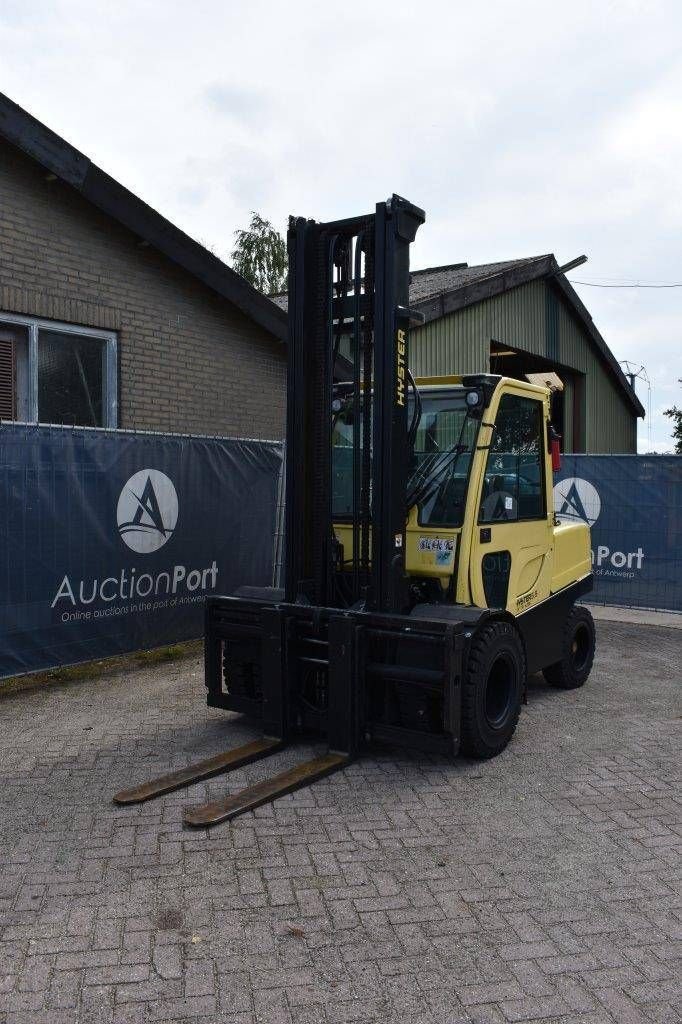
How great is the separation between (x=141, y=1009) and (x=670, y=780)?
363 cm

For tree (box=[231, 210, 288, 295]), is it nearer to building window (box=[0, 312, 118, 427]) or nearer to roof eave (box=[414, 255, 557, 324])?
roof eave (box=[414, 255, 557, 324])

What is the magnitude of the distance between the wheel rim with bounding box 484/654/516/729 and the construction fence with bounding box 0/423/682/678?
404cm

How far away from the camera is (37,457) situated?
751 centimetres

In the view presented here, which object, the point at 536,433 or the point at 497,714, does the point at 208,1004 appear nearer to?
the point at 497,714

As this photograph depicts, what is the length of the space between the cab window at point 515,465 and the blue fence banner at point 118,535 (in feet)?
12.9

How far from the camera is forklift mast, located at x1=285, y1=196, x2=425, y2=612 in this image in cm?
543

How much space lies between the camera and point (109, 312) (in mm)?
9523

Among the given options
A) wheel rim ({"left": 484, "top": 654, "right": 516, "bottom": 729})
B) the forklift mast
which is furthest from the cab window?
wheel rim ({"left": 484, "top": 654, "right": 516, "bottom": 729})

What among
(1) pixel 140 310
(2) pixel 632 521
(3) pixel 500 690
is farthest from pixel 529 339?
(3) pixel 500 690

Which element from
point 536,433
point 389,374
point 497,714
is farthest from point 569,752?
point 389,374

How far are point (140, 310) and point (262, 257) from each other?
1062 inches

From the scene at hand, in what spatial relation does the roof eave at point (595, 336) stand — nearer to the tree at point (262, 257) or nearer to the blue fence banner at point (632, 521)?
the blue fence banner at point (632, 521)

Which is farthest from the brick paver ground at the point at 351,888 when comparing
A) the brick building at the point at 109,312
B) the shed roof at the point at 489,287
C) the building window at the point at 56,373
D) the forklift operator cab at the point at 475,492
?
the shed roof at the point at 489,287

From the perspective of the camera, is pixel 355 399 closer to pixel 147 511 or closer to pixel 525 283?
pixel 147 511
